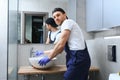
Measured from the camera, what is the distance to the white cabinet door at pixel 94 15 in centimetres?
217

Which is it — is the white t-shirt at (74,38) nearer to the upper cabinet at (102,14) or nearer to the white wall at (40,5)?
the upper cabinet at (102,14)

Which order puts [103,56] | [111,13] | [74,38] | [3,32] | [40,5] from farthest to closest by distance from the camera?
1. [40,5]
2. [3,32]
3. [103,56]
4. [74,38]
5. [111,13]

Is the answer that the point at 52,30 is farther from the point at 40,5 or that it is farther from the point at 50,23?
the point at 40,5

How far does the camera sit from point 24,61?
268cm

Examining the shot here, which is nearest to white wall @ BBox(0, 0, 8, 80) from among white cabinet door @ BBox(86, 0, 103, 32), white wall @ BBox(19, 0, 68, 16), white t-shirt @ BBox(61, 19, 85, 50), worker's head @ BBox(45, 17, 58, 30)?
white wall @ BBox(19, 0, 68, 16)

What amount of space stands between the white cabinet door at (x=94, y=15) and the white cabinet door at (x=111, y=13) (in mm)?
129

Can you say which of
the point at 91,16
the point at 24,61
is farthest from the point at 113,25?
the point at 24,61

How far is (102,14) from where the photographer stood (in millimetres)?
2094

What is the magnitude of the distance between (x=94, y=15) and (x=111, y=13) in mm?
513

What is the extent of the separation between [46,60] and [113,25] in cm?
82

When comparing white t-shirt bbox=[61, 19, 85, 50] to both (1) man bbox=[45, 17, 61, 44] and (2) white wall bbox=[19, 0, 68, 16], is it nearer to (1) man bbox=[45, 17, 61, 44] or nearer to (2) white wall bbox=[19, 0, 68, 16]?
(1) man bbox=[45, 17, 61, 44]

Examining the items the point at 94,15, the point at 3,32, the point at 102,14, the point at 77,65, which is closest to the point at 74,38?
the point at 77,65

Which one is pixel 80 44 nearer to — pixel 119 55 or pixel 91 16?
pixel 119 55

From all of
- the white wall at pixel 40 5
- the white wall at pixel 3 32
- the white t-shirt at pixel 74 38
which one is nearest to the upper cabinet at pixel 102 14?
the white t-shirt at pixel 74 38
